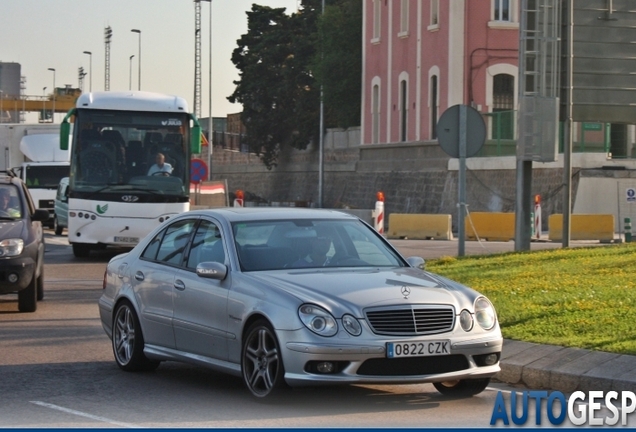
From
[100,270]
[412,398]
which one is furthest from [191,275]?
[100,270]

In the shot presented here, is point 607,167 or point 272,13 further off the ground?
point 272,13

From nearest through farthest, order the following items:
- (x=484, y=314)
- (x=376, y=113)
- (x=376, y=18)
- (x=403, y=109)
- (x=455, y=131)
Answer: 1. (x=484, y=314)
2. (x=455, y=131)
3. (x=403, y=109)
4. (x=376, y=113)
5. (x=376, y=18)

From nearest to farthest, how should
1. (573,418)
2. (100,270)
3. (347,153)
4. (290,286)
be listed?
(573,418), (290,286), (100,270), (347,153)

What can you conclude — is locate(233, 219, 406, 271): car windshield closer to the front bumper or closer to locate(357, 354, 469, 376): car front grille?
the front bumper

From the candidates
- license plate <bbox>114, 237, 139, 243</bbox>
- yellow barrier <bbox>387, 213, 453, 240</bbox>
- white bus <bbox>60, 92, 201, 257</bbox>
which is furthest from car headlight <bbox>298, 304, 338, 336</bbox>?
yellow barrier <bbox>387, 213, 453, 240</bbox>

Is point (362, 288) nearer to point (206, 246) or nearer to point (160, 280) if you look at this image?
point (206, 246)

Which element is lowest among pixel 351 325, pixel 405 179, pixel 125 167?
pixel 351 325

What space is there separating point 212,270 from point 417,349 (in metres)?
1.82

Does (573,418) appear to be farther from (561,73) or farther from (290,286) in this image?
(561,73)

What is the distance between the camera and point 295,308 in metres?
9.14

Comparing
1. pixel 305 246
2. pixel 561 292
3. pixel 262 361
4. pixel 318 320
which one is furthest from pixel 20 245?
pixel 318 320

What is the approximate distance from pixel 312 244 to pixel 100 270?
14.8 metres

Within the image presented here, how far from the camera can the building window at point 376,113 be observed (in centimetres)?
6228

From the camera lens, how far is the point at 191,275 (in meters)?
10.6
